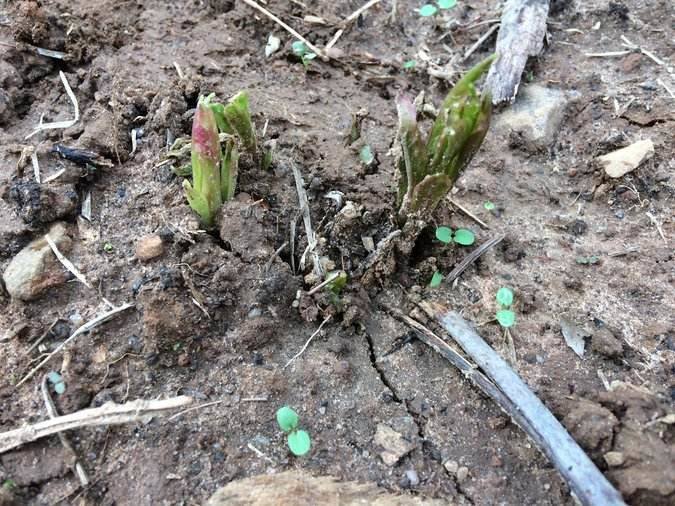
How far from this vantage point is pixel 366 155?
7.27 ft

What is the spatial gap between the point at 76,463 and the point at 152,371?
311 millimetres

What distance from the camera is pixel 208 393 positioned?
1683mm

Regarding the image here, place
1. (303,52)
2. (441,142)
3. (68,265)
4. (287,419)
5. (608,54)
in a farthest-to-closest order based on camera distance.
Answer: (608,54)
(303,52)
(68,265)
(441,142)
(287,419)

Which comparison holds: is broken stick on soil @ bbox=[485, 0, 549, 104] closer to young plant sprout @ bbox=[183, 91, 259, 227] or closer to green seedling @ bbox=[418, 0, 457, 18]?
green seedling @ bbox=[418, 0, 457, 18]

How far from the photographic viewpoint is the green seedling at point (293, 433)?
1.58 m

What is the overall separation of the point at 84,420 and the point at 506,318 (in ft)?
4.31

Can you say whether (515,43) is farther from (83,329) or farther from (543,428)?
(83,329)

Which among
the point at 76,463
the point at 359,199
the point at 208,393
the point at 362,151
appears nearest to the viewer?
the point at 76,463

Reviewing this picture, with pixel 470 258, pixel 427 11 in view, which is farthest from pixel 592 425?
pixel 427 11

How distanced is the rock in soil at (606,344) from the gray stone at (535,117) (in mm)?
944

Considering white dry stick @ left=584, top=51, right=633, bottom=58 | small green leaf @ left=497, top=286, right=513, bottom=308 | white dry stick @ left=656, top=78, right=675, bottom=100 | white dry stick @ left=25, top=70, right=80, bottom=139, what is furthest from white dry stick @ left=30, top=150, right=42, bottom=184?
white dry stick @ left=656, top=78, right=675, bottom=100

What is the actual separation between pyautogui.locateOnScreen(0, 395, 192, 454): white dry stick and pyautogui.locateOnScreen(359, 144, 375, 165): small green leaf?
3.78 feet

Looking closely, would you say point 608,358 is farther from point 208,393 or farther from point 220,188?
point 220,188

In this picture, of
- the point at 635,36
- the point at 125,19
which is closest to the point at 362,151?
the point at 125,19
